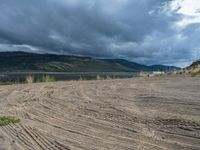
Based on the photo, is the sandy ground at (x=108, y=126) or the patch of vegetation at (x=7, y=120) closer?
the sandy ground at (x=108, y=126)

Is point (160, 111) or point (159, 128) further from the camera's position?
point (160, 111)

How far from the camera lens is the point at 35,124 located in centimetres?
949

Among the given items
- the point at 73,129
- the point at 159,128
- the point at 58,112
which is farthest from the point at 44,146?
the point at 58,112

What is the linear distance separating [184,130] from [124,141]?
1723mm

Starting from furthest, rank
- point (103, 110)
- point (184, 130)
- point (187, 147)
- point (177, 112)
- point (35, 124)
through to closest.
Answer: point (103, 110)
point (177, 112)
point (35, 124)
point (184, 130)
point (187, 147)

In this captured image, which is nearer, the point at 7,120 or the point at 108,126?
the point at 108,126

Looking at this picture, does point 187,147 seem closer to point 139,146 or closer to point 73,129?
point 139,146

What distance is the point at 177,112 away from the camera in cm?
1021

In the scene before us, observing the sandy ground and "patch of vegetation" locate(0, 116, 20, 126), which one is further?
"patch of vegetation" locate(0, 116, 20, 126)

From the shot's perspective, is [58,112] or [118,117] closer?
[118,117]

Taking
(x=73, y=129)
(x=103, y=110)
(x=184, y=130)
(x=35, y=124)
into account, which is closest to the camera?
(x=184, y=130)

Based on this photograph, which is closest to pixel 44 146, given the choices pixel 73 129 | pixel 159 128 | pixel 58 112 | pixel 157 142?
pixel 73 129

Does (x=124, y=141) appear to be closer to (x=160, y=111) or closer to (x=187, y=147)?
(x=187, y=147)

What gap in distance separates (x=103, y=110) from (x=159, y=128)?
341 centimetres
